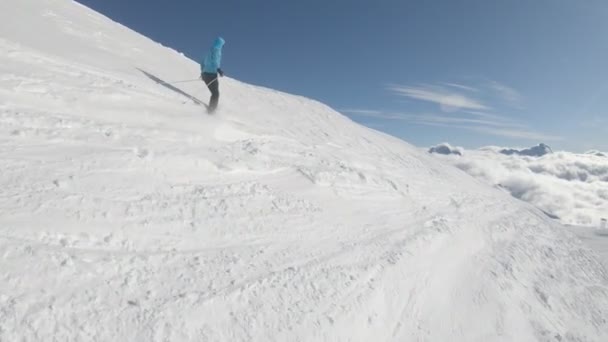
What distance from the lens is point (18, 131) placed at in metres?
5.46

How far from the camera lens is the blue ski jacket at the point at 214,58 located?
10.5 m

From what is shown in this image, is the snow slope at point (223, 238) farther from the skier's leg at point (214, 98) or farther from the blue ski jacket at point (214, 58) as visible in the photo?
the blue ski jacket at point (214, 58)

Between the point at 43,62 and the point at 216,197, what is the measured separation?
18.9ft

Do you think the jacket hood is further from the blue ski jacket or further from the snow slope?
the snow slope

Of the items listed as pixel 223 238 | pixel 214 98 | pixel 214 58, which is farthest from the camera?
pixel 214 58

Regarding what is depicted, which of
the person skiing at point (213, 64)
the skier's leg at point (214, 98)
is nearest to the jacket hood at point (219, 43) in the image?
the person skiing at point (213, 64)

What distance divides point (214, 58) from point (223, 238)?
23.4 feet

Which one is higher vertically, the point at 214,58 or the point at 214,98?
the point at 214,58

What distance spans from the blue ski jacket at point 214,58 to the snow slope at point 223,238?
1.27 meters

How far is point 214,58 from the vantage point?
10.6 meters

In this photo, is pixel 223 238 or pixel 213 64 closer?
pixel 223 238

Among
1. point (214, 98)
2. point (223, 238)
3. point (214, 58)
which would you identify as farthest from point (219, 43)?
point (223, 238)

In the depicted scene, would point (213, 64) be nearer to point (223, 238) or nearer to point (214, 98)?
point (214, 98)

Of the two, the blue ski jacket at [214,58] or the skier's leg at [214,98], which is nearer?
the skier's leg at [214,98]
